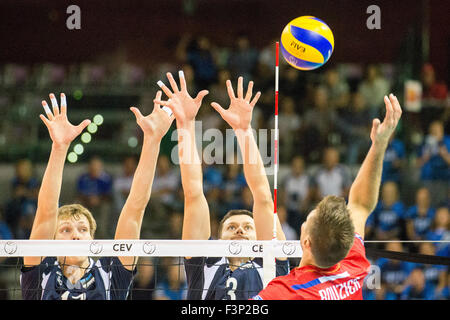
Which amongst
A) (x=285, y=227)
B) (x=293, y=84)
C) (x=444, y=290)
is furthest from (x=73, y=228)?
(x=293, y=84)

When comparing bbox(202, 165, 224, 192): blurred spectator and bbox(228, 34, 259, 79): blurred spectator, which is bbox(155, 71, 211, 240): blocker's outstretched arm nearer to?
bbox(202, 165, 224, 192): blurred spectator

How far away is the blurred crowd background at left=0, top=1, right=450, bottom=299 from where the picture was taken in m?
9.34

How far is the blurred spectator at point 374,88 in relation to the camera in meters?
10.7

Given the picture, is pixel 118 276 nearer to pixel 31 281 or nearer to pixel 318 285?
pixel 31 281

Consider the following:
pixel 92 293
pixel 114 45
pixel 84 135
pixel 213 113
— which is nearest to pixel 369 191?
pixel 92 293

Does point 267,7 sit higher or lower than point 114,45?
higher

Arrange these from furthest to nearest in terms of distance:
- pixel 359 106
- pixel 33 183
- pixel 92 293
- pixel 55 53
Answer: pixel 55 53, pixel 359 106, pixel 33 183, pixel 92 293

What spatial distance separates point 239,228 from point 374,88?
21.4ft

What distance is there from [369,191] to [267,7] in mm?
9560

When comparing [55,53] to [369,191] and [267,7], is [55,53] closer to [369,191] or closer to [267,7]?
[267,7]

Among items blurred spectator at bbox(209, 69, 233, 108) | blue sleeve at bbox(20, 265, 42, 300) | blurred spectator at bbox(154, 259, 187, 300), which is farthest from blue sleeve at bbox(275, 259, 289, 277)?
blurred spectator at bbox(209, 69, 233, 108)

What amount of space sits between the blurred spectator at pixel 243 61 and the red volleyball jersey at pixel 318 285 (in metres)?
7.85

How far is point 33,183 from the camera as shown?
982 centimetres

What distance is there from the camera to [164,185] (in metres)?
9.78
